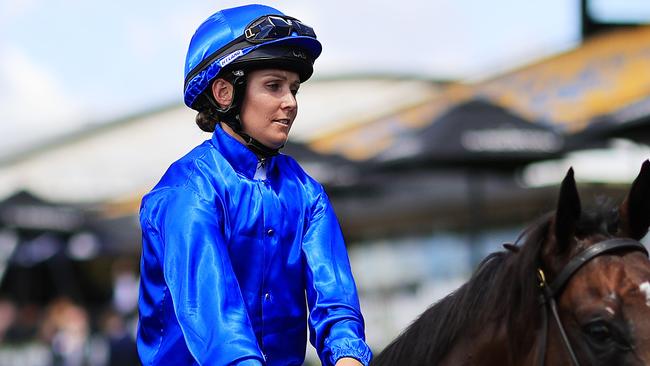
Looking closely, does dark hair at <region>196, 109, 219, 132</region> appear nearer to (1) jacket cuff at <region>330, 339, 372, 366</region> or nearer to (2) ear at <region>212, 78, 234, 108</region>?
(2) ear at <region>212, 78, 234, 108</region>

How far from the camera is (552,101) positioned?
17766mm

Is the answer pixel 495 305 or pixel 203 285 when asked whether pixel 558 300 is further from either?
pixel 203 285

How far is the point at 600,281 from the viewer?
2850mm

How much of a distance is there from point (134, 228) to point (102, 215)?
31.2 inches

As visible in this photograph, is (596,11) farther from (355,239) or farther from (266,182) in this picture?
(266,182)

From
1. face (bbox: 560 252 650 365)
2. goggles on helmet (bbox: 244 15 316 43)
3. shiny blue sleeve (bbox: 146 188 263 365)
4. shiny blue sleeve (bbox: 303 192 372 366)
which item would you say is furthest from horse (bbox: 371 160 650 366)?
goggles on helmet (bbox: 244 15 316 43)

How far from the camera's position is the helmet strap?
2.88 m

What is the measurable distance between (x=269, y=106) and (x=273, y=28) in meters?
0.20

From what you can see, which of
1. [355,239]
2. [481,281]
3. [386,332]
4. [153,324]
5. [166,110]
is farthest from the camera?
[166,110]

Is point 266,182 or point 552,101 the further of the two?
point 552,101

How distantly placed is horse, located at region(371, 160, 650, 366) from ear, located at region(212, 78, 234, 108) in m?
0.81

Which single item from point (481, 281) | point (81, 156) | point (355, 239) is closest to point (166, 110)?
point (81, 156)

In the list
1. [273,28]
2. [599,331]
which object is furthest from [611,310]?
[273,28]

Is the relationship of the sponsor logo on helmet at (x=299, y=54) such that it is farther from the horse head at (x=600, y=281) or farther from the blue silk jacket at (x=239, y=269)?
the horse head at (x=600, y=281)
